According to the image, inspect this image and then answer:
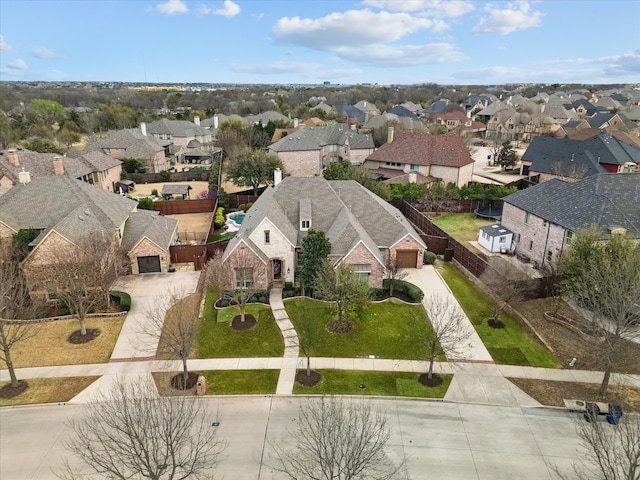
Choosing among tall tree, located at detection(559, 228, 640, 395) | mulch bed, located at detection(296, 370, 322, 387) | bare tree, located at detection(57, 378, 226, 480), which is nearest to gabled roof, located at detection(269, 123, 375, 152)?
tall tree, located at detection(559, 228, 640, 395)

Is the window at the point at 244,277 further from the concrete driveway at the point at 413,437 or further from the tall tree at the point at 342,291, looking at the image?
the concrete driveway at the point at 413,437

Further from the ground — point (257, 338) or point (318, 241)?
point (318, 241)

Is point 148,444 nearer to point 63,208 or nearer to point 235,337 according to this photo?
point 235,337

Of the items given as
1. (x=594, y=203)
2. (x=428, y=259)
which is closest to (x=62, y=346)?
(x=428, y=259)

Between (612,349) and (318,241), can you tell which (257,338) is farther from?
(612,349)

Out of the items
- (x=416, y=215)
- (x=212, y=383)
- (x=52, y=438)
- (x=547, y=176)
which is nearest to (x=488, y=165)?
(x=547, y=176)

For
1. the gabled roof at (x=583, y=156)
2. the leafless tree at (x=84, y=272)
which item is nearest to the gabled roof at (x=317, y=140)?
the gabled roof at (x=583, y=156)

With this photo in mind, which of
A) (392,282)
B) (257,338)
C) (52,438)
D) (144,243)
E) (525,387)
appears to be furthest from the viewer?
(144,243)
